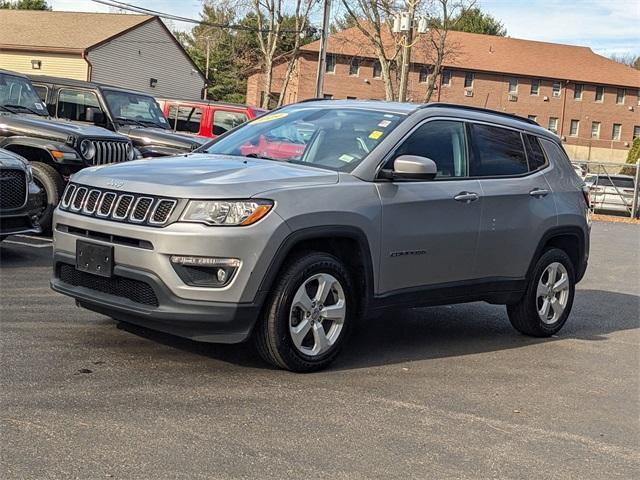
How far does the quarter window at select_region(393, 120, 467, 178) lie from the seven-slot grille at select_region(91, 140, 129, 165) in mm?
5966

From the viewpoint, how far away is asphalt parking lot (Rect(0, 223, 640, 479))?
4012 millimetres

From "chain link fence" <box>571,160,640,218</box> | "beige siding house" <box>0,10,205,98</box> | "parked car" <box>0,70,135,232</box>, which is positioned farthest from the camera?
"beige siding house" <box>0,10,205,98</box>

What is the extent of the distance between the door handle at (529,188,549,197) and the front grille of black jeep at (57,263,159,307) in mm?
3391

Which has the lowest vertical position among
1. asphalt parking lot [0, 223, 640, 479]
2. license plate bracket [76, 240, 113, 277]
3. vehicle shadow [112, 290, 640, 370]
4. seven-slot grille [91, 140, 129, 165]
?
vehicle shadow [112, 290, 640, 370]

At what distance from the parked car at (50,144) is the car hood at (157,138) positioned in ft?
4.65

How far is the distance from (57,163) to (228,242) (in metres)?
Result: 6.45

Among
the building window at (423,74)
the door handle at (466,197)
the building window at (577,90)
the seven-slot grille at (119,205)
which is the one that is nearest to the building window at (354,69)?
the building window at (423,74)

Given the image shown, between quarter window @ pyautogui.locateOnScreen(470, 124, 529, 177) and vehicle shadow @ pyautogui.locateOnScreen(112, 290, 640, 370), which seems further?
quarter window @ pyautogui.locateOnScreen(470, 124, 529, 177)

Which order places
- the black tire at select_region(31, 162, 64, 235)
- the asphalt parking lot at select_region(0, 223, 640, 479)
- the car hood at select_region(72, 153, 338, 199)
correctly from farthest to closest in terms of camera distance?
the black tire at select_region(31, 162, 64, 235) < the car hood at select_region(72, 153, 338, 199) < the asphalt parking lot at select_region(0, 223, 640, 479)

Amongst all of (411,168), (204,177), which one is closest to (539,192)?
(411,168)

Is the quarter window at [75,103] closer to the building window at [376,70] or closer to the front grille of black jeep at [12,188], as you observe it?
the front grille of black jeep at [12,188]

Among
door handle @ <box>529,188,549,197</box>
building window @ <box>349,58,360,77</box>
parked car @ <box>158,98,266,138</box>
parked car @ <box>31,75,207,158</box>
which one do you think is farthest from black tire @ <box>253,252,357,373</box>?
building window @ <box>349,58,360,77</box>

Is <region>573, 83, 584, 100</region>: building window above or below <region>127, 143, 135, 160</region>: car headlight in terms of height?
above

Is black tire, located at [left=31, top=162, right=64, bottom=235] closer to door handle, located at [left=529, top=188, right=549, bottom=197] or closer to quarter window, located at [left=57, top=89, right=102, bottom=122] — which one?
quarter window, located at [left=57, top=89, right=102, bottom=122]
